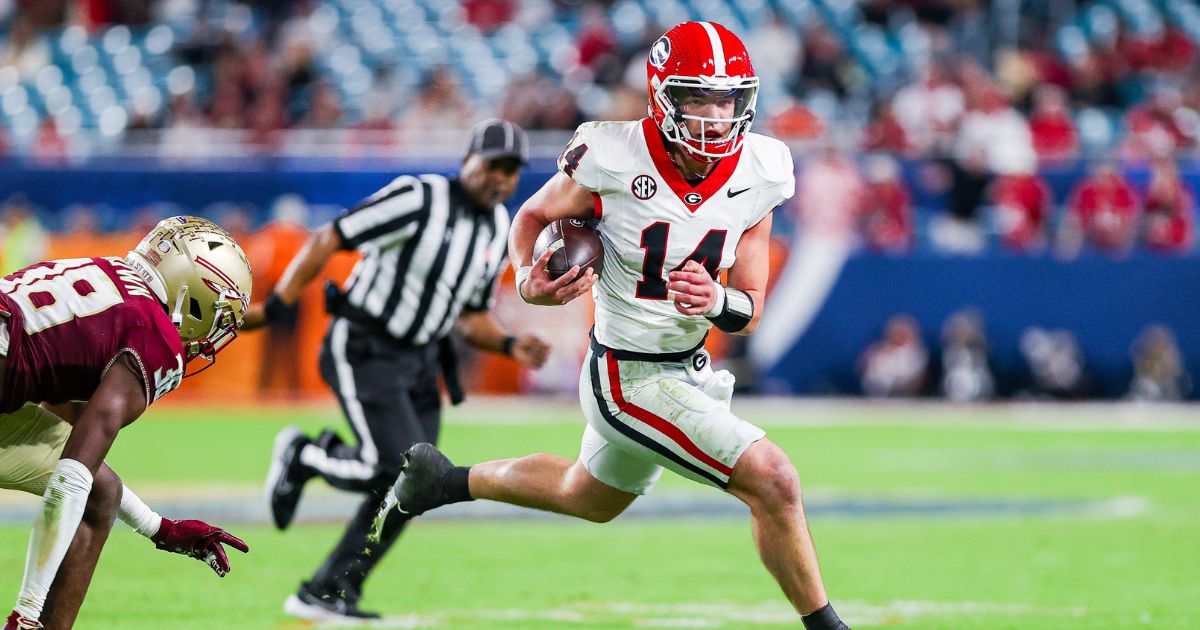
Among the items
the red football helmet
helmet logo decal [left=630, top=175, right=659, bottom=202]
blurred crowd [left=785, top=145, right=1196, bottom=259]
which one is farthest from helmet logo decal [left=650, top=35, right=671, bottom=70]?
blurred crowd [left=785, top=145, right=1196, bottom=259]

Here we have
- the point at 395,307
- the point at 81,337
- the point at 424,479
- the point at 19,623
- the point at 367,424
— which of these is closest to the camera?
the point at 19,623

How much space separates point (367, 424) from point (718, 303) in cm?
209

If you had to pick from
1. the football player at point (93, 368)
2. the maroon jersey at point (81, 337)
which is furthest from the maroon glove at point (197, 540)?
the maroon jersey at point (81, 337)

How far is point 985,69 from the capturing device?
17.0 m

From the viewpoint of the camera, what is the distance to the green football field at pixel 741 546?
587 cm

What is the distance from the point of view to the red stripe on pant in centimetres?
456

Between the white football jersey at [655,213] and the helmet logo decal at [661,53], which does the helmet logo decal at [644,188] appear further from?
the helmet logo decal at [661,53]

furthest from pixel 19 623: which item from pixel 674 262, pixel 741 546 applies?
pixel 741 546

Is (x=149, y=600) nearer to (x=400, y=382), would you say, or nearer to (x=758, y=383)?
(x=400, y=382)

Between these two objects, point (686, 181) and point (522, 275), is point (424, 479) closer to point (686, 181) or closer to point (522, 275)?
point (522, 275)

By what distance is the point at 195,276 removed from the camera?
4312mm

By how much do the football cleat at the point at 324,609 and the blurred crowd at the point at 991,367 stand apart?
995 cm

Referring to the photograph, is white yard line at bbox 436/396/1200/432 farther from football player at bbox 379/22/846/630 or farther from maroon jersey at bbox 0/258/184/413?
maroon jersey at bbox 0/258/184/413

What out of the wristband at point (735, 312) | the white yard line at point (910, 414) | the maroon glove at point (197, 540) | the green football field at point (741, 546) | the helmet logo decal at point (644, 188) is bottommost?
the white yard line at point (910, 414)
